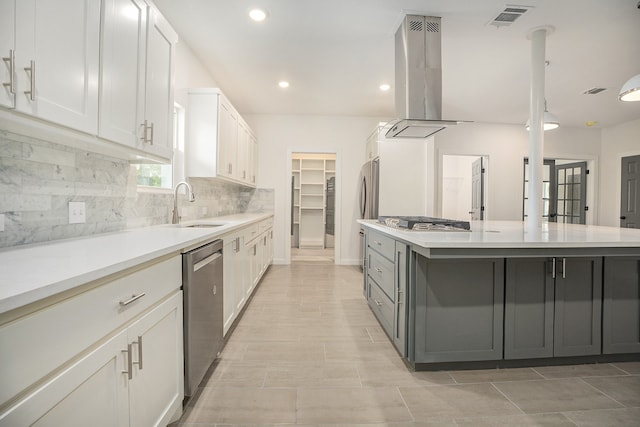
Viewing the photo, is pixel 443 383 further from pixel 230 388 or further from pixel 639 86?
pixel 639 86

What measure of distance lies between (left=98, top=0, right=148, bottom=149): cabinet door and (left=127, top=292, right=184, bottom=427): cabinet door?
90 cm

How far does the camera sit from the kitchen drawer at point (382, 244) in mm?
2371

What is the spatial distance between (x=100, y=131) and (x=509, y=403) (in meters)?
2.52

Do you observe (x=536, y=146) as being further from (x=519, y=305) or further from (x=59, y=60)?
(x=59, y=60)

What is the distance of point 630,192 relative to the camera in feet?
18.5

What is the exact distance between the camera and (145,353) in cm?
119

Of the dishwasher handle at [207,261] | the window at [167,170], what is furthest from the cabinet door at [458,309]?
the window at [167,170]

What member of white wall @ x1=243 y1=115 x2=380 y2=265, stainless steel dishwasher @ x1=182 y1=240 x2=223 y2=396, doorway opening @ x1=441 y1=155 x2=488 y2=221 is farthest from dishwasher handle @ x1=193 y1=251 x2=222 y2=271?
doorway opening @ x1=441 y1=155 x2=488 y2=221

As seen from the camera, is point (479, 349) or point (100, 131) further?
point (479, 349)

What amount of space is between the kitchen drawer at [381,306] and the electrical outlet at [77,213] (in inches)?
82.2

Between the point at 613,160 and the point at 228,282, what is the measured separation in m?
7.52

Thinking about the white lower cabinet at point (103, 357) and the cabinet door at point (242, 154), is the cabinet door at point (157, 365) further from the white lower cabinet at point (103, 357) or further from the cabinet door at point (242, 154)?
the cabinet door at point (242, 154)

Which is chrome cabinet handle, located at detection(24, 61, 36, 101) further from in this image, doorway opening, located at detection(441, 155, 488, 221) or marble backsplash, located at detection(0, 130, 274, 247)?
doorway opening, located at detection(441, 155, 488, 221)

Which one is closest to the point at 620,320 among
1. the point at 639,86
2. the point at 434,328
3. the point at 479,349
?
the point at 479,349
